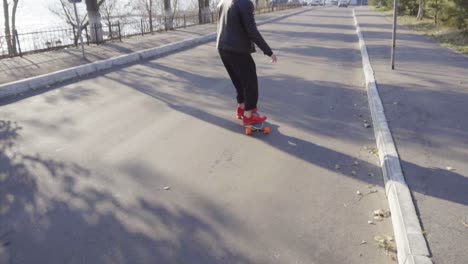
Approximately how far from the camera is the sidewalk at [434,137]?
10.6 feet

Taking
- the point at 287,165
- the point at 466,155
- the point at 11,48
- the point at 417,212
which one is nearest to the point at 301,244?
the point at 417,212

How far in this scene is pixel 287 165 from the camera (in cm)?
474

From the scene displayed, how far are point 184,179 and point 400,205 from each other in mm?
2112

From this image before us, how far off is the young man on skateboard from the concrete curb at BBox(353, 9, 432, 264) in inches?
65.0

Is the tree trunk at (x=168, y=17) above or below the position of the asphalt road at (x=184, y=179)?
above

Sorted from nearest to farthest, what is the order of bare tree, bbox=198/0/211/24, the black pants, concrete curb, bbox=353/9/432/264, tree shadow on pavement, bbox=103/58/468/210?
concrete curb, bbox=353/9/432/264 → tree shadow on pavement, bbox=103/58/468/210 → the black pants → bare tree, bbox=198/0/211/24

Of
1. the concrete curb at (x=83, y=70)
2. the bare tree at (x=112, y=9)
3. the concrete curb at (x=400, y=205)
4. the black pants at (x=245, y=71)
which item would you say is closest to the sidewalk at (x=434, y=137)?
the concrete curb at (x=400, y=205)

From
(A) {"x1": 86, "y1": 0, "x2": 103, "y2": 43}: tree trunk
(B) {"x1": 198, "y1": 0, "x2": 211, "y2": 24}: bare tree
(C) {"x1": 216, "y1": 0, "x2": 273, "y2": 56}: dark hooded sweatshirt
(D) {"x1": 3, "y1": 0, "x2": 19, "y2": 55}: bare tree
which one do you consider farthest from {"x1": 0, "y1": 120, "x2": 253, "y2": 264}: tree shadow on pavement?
(B) {"x1": 198, "y1": 0, "x2": 211, "y2": 24}: bare tree

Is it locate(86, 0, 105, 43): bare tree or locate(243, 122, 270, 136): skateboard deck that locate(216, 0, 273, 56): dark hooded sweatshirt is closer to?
locate(243, 122, 270, 136): skateboard deck

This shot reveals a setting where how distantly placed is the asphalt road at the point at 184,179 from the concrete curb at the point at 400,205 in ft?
0.43

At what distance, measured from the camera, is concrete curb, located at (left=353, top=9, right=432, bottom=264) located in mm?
2872

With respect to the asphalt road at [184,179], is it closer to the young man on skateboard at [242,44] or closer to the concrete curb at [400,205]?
the concrete curb at [400,205]

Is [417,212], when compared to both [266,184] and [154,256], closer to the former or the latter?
[266,184]

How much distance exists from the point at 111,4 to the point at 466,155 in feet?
109
